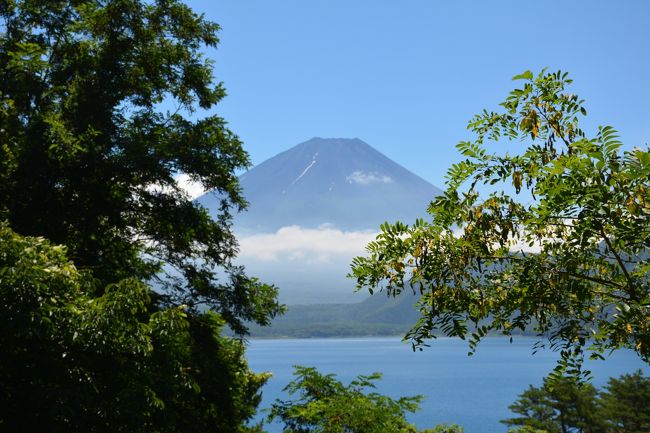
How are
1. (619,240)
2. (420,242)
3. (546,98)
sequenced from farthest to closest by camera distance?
(546,98) → (420,242) → (619,240)

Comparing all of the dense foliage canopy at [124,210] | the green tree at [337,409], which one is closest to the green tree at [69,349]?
the dense foliage canopy at [124,210]

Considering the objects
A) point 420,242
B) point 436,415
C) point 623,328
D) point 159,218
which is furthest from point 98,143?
point 436,415

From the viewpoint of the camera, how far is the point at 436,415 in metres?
65.9

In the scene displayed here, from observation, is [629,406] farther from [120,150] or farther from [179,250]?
[120,150]

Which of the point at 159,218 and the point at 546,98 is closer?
the point at 546,98

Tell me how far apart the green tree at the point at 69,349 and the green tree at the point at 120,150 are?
13.2 ft

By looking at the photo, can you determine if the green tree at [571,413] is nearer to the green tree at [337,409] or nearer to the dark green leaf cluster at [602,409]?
the dark green leaf cluster at [602,409]

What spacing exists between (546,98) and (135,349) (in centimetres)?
588

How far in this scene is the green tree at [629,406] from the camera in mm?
26922

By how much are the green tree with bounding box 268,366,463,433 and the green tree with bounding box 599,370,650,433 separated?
20.3 m

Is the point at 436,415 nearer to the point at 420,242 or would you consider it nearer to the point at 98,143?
the point at 98,143

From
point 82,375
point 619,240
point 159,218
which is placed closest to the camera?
point 619,240

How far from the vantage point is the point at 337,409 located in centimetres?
1015

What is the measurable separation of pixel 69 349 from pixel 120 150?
7111mm
